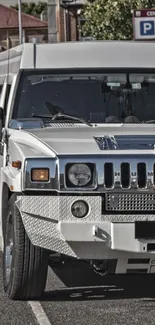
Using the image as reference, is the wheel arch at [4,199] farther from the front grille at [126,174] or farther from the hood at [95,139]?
the front grille at [126,174]

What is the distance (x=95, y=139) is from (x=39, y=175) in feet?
2.06

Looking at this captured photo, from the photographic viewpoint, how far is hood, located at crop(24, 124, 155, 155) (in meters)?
7.41

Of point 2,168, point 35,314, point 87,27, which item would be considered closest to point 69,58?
point 2,168

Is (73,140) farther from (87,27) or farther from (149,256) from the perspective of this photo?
(87,27)

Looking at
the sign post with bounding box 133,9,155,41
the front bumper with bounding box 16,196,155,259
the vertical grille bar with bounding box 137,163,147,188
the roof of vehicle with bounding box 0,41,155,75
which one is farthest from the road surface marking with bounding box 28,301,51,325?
the sign post with bounding box 133,9,155,41

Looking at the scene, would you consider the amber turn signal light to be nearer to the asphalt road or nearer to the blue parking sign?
the asphalt road

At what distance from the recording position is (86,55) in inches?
367

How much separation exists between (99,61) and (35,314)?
9.31ft

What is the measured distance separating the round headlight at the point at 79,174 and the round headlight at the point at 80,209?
5.6 inches

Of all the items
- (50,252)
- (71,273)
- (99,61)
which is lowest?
(71,273)

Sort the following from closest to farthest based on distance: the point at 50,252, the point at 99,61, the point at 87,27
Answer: the point at 50,252, the point at 99,61, the point at 87,27

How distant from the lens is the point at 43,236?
291 inches

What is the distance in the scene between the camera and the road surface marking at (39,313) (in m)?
7.34

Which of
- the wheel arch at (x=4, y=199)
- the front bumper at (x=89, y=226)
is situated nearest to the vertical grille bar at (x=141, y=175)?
the front bumper at (x=89, y=226)
